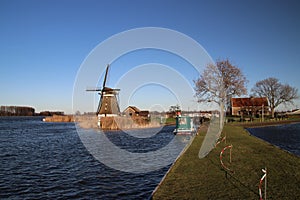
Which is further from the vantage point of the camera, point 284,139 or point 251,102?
point 251,102

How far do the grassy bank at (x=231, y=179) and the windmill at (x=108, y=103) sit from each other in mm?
36579

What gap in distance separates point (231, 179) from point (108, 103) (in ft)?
137

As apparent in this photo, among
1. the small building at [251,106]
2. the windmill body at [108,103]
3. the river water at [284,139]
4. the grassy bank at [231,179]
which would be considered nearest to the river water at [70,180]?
the grassy bank at [231,179]

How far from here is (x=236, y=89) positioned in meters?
33.7

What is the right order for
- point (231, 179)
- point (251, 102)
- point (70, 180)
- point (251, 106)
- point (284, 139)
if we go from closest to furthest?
point (231, 179) → point (70, 180) → point (284, 139) → point (251, 106) → point (251, 102)

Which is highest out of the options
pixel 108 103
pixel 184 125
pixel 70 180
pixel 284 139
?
pixel 108 103

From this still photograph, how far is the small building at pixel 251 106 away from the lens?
7119 cm

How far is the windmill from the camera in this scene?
47656 millimetres

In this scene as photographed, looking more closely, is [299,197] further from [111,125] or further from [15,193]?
[111,125]

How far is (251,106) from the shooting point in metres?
73.7

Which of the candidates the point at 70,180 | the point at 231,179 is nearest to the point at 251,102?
the point at 231,179

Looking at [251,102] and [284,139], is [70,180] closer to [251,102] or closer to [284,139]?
[284,139]

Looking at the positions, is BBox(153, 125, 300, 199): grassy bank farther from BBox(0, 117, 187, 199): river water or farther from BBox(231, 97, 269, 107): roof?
BBox(231, 97, 269, 107): roof

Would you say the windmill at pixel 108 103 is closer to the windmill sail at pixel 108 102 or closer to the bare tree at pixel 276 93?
the windmill sail at pixel 108 102
